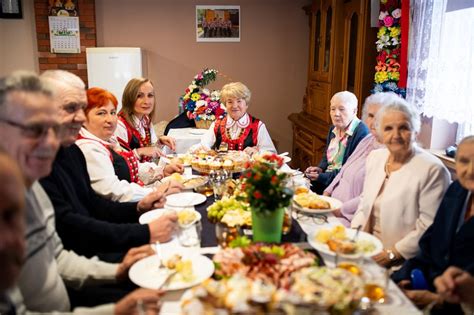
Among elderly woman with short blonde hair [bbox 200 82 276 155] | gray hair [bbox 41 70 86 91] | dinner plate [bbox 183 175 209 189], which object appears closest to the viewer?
gray hair [bbox 41 70 86 91]

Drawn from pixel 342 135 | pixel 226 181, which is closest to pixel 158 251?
pixel 226 181

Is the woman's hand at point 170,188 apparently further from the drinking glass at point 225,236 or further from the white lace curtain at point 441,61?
the white lace curtain at point 441,61

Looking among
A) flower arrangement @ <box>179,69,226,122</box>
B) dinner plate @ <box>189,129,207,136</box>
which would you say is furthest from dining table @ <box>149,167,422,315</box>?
flower arrangement @ <box>179,69,226,122</box>

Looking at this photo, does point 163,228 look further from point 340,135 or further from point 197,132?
point 197,132

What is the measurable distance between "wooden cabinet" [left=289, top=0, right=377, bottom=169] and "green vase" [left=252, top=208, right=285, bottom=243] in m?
2.50

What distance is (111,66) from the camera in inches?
187

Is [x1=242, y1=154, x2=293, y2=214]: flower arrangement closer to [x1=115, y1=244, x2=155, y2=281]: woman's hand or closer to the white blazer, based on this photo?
[x1=115, y1=244, x2=155, y2=281]: woman's hand

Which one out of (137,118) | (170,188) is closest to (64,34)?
(137,118)

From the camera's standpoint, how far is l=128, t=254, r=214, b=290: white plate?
1.25m

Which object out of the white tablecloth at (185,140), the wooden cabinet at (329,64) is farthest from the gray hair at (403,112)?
the white tablecloth at (185,140)

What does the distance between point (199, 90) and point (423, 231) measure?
294 centimetres

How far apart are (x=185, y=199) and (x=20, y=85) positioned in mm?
1118

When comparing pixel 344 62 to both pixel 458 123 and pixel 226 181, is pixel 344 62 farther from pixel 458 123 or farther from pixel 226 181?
pixel 226 181

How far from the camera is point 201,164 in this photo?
8.68 ft
